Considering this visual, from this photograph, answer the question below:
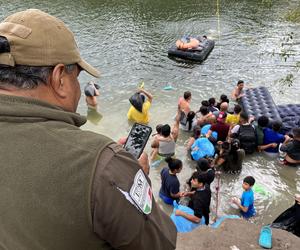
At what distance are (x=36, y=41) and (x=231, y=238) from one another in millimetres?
4625

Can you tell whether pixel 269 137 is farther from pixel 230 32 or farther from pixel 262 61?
pixel 230 32

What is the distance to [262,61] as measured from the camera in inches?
511

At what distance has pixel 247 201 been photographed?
6.17 metres

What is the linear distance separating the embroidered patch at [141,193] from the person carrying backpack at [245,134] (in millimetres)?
6771

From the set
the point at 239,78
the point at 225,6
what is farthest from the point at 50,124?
the point at 225,6

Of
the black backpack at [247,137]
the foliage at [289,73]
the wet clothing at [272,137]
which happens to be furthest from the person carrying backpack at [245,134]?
the foliage at [289,73]

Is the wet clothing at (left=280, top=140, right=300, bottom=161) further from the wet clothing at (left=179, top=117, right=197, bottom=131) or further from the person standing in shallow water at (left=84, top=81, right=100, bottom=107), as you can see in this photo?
the person standing in shallow water at (left=84, top=81, right=100, bottom=107)

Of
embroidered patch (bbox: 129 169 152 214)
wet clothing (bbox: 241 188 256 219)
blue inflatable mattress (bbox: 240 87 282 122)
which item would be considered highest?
embroidered patch (bbox: 129 169 152 214)

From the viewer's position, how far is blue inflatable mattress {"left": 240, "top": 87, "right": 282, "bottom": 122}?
896 cm

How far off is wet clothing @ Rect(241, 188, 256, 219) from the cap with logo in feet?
17.1

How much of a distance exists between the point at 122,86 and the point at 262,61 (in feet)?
17.8

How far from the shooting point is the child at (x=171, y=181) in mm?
6031

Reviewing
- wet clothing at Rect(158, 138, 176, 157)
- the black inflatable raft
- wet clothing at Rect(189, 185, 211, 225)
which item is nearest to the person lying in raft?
the black inflatable raft

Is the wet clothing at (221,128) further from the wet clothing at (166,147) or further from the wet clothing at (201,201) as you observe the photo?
the wet clothing at (201,201)
